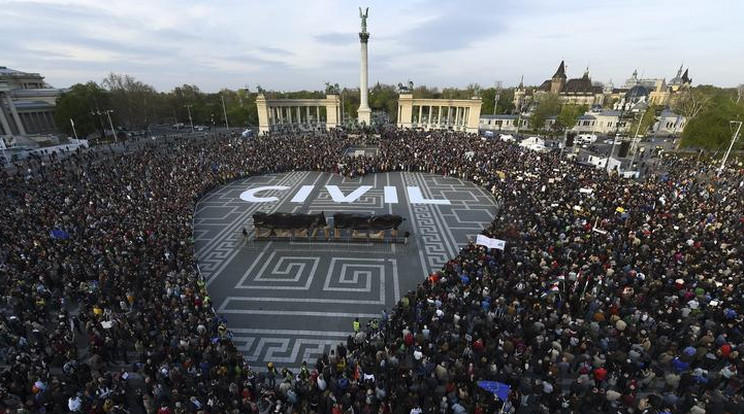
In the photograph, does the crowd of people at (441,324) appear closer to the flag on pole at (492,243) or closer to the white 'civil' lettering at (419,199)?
the flag on pole at (492,243)

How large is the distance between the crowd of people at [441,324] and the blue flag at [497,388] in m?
0.60

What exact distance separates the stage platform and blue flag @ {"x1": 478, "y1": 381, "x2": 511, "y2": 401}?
5694mm

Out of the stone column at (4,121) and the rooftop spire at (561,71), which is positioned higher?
the rooftop spire at (561,71)

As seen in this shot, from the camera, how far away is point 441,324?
459 inches

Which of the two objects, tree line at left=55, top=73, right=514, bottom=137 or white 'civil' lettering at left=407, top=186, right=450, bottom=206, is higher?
tree line at left=55, top=73, right=514, bottom=137

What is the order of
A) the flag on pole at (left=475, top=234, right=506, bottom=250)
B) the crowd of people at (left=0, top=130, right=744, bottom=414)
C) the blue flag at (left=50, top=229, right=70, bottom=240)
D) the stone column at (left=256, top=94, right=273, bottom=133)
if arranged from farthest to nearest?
the stone column at (left=256, top=94, right=273, bottom=133)
the blue flag at (left=50, top=229, right=70, bottom=240)
the flag on pole at (left=475, top=234, right=506, bottom=250)
the crowd of people at (left=0, top=130, right=744, bottom=414)

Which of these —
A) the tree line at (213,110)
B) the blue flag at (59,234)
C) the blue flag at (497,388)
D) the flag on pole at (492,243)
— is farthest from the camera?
the tree line at (213,110)

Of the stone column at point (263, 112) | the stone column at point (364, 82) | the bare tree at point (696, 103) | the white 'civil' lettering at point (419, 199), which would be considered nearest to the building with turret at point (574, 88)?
the bare tree at point (696, 103)

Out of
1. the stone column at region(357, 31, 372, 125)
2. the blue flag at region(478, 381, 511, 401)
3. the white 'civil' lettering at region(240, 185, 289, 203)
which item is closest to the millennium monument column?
the stone column at region(357, 31, 372, 125)

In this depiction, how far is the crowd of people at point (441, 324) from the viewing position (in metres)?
9.21

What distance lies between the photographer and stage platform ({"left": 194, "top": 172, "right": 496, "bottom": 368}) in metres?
13.4

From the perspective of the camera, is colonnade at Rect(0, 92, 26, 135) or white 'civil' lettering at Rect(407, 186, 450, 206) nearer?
white 'civil' lettering at Rect(407, 186, 450, 206)

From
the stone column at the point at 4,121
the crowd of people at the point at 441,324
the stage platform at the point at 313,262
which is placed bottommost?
the stage platform at the point at 313,262

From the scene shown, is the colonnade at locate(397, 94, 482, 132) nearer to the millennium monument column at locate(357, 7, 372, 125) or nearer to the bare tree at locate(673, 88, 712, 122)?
the millennium monument column at locate(357, 7, 372, 125)
